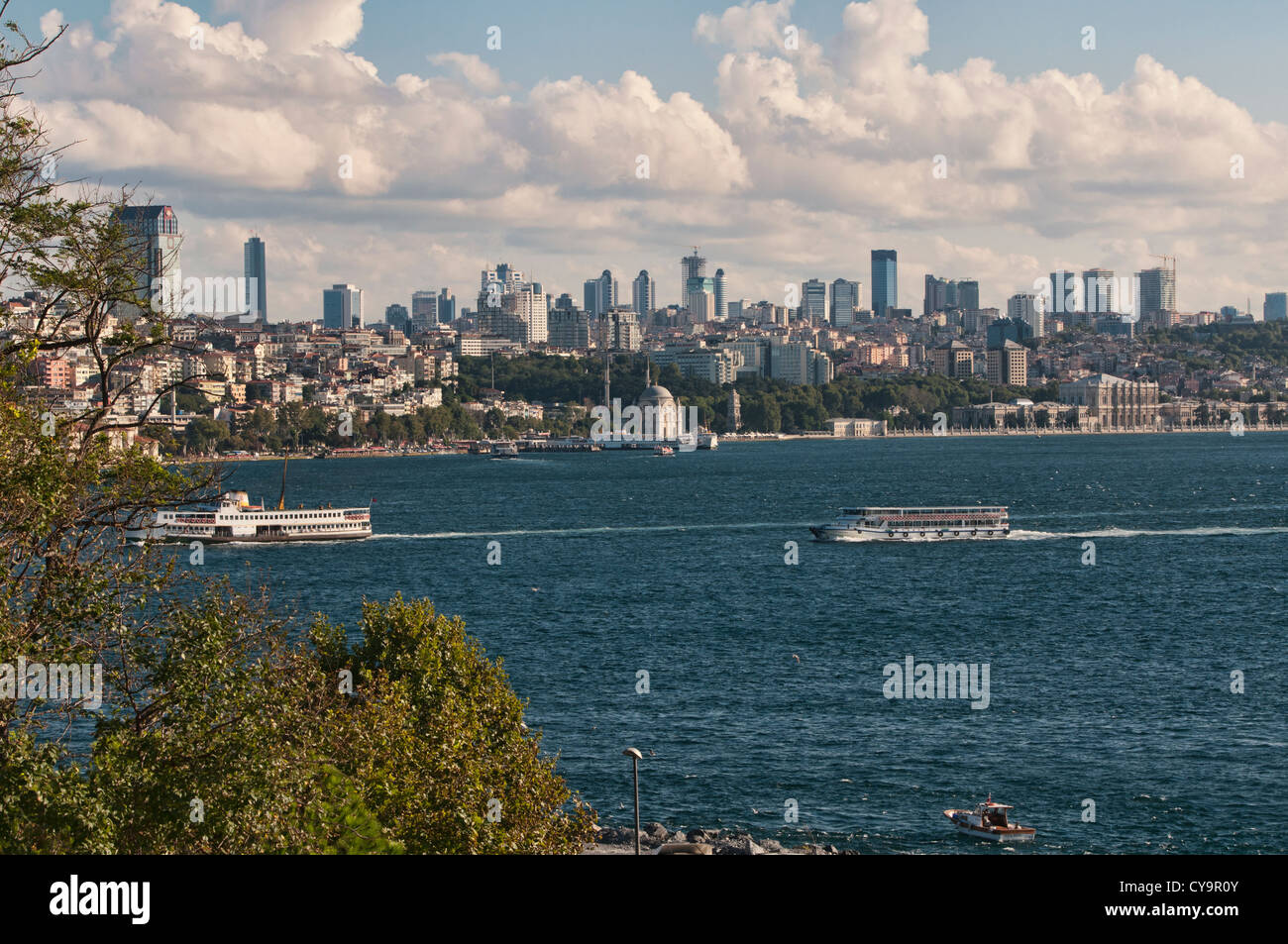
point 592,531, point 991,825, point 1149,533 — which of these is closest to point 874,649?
point 991,825

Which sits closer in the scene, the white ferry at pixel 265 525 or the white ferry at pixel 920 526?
the white ferry at pixel 920 526

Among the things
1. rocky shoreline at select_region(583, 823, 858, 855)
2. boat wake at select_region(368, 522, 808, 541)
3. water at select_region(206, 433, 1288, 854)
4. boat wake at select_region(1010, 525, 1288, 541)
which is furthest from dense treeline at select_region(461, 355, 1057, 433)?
rocky shoreline at select_region(583, 823, 858, 855)

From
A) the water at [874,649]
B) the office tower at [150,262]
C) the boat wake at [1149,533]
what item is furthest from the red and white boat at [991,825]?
the boat wake at [1149,533]

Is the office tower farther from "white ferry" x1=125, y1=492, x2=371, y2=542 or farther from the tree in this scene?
"white ferry" x1=125, y1=492, x2=371, y2=542

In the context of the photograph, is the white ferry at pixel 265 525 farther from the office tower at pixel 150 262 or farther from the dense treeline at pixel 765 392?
the dense treeline at pixel 765 392
